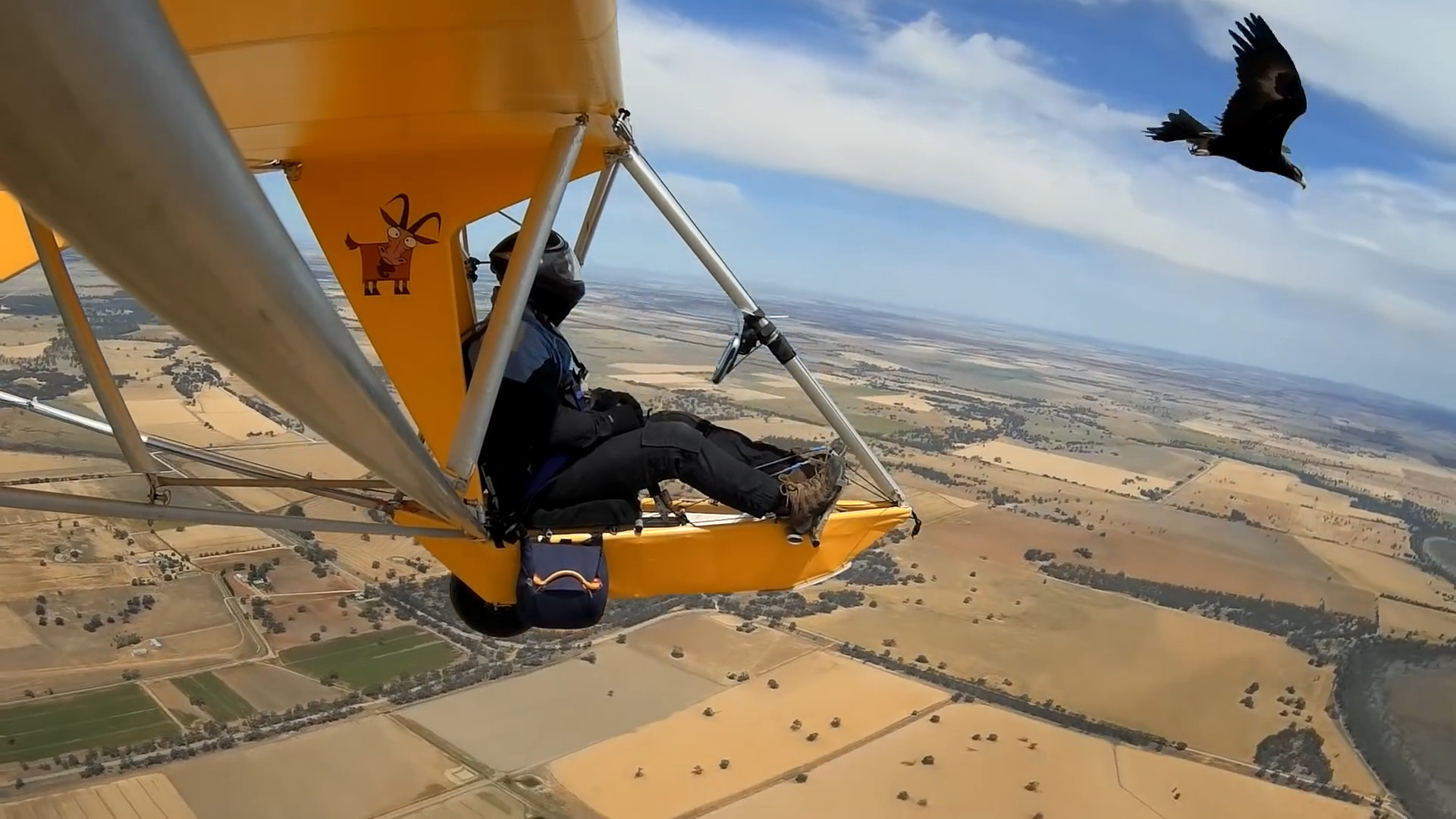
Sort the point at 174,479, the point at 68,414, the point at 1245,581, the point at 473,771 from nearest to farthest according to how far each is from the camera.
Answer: the point at 174,479, the point at 68,414, the point at 473,771, the point at 1245,581

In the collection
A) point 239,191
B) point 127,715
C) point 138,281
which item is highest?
point 239,191

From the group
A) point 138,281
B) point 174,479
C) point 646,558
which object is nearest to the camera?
point 138,281

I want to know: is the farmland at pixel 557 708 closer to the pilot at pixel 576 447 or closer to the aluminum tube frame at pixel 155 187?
the pilot at pixel 576 447

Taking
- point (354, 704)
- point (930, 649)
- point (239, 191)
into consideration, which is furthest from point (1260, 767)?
point (239, 191)

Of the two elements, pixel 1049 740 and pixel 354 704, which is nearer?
pixel 354 704

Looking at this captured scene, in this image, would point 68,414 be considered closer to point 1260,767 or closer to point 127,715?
point 127,715

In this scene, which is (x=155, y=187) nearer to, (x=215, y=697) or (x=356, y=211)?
(x=356, y=211)

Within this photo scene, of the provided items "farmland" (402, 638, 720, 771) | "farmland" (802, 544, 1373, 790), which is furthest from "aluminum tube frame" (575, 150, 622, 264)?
"farmland" (802, 544, 1373, 790)

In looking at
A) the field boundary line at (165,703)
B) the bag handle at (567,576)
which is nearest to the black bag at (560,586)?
the bag handle at (567,576)
